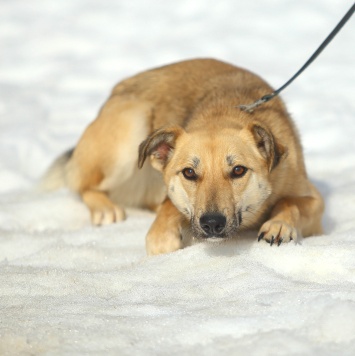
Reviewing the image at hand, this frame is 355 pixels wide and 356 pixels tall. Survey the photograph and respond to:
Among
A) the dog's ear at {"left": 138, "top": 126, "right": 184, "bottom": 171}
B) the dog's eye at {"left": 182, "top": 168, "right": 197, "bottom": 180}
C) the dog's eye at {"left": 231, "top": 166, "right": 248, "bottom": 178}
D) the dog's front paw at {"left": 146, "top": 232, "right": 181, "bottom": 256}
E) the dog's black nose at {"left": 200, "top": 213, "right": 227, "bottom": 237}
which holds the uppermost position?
the dog's ear at {"left": 138, "top": 126, "right": 184, "bottom": 171}

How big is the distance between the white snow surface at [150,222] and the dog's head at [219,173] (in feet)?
0.65

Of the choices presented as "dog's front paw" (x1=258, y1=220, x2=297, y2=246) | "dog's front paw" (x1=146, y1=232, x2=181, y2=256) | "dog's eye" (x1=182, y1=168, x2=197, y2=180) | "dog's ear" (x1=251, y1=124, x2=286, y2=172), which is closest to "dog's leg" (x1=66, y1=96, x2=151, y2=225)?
"dog's front paw" (x1=146, y1=232, x2=181, y2=256)

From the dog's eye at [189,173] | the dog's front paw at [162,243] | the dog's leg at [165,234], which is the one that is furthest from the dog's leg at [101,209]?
the dog's eye at [189,173]

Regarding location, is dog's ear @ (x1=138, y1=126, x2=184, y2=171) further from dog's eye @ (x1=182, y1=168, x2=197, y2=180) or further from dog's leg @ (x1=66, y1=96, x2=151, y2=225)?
dog's leg @ (x1=66, y1=96, x2=151, y2=225)

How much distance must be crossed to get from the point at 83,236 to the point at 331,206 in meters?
1.82

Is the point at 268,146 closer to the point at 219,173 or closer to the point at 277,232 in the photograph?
the point at 219,173

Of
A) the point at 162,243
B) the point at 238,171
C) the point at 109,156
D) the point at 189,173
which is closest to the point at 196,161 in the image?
the point at 189,173

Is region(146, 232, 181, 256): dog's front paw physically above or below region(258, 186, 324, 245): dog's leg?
below

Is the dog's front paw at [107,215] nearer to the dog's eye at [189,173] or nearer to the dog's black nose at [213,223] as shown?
the dog's eye at [189,173]

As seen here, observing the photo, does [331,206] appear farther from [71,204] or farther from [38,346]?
[38,346]

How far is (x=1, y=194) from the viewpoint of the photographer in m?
6.42

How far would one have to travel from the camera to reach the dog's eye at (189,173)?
14.5ft

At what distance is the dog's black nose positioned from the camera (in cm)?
404

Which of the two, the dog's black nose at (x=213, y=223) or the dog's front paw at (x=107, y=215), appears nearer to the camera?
the dog's black nose at (x=213, y=223)
